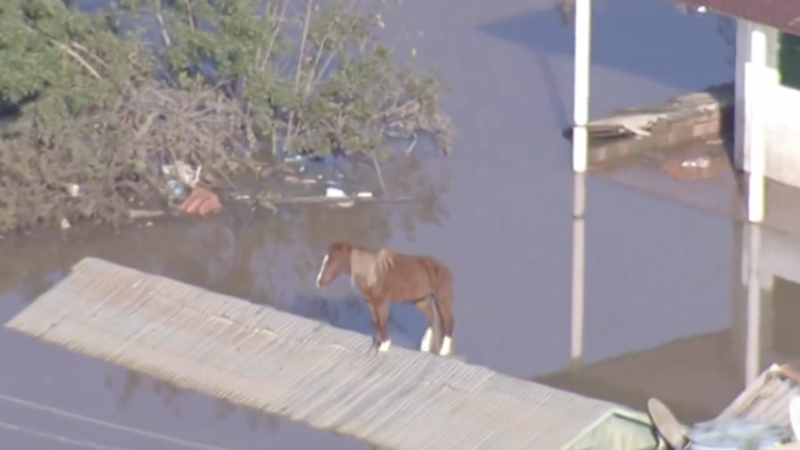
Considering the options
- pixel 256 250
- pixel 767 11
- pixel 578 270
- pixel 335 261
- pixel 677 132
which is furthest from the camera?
pixel 677 132

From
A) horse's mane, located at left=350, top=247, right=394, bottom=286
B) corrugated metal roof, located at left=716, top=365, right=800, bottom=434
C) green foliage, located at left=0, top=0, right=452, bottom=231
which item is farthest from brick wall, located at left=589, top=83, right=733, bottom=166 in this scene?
corrugated metal roof, located at left=716, top=365, right=800, bottom=434

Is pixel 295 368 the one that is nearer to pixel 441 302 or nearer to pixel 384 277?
pixel 384 277

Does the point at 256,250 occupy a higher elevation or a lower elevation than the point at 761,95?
lower

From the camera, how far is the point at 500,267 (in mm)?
17219

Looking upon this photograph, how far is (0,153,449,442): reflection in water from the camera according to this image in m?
17.0

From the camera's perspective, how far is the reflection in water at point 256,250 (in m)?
17.0

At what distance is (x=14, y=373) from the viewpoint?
15.5 m

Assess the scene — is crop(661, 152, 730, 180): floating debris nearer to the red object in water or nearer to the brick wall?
the brick wall

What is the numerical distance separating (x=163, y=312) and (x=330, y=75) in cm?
454

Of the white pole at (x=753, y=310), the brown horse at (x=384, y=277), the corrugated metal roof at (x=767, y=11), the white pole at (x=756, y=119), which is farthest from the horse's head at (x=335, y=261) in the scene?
the white pole at (x=756, y=119)

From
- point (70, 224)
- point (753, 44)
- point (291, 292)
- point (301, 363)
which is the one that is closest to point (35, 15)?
point (70, 224)

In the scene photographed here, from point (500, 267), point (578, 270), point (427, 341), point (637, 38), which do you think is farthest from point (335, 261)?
point (637, 38)

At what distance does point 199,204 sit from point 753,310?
5435 millimetres

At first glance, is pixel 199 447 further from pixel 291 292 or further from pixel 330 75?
pixel 330 75
